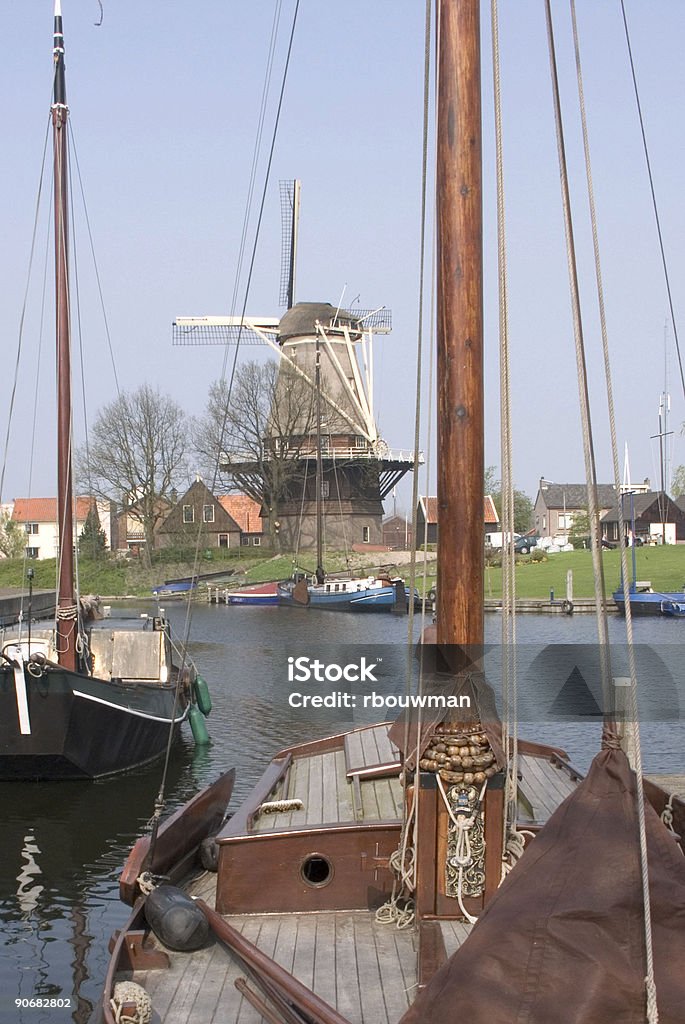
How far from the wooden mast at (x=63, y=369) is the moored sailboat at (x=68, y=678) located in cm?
2

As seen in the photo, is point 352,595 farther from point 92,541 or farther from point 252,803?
point 252,803

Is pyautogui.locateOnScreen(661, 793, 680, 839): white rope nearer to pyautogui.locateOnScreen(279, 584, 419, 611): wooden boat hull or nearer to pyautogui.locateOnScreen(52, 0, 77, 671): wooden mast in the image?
pyautogui.locateOnScreen(52, 0, 77, 671): wooden mast

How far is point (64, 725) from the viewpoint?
14.4 m

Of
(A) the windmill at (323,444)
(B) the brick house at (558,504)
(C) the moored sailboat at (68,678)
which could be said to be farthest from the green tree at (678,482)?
(C) the moored sailboat at (68,678)

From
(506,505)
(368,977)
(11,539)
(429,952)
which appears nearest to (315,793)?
(368,977)

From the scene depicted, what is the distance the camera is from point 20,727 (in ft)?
47.1

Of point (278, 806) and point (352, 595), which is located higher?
point (352, 595)

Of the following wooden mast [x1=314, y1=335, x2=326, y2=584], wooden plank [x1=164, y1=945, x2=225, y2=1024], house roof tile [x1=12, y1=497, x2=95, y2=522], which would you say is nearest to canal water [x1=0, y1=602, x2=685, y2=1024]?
wooden plank [x1=164, y1=945, x2=225, y2=1024]

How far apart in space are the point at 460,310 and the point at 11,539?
204 feet

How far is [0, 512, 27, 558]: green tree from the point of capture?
204 ft

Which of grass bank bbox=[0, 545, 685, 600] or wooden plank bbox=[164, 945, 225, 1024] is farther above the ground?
grass bank bbox=[0, 545, 685, 600]

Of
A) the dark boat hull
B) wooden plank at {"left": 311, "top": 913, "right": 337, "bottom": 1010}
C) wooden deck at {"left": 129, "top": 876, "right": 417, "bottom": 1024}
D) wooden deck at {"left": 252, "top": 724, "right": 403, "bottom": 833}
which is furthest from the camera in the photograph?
the dark boat hull

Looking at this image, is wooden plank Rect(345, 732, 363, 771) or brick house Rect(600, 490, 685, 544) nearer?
wooden plank Rect(345, 732, 363, 771)

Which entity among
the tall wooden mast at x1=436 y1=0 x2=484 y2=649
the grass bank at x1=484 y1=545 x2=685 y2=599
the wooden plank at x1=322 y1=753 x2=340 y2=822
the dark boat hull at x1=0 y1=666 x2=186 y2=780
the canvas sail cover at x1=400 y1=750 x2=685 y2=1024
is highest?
the tall wooden mast at x1=436 y1=0 x2=484 y2=649
